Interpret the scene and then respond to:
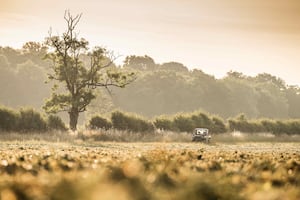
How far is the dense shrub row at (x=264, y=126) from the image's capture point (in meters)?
→ 66.9

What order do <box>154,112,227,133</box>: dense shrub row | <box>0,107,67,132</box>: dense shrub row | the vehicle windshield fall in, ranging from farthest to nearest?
<box>154,112,227,133</box>: dense shrub row → the vehicle windshield → <box>0,107,67,132</box>: dense shrub row

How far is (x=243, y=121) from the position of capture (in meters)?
67.8

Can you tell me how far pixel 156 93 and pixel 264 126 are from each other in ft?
229

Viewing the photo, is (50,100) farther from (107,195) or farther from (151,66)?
(151,66)

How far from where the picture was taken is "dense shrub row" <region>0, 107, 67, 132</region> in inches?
1955

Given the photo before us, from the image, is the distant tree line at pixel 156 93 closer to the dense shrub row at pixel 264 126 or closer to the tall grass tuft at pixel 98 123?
the dense shrub row at pixel 264 126

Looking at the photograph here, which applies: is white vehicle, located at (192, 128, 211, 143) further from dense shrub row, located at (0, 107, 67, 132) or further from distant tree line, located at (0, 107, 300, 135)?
dense shrub row, located at (0, 107, 67, 132)

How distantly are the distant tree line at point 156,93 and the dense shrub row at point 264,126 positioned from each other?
50636mm

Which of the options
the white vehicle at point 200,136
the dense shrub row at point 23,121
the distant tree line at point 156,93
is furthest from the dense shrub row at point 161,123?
the distant tree line at point 156,93

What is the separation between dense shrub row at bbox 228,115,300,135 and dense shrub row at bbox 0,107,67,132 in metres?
23.5

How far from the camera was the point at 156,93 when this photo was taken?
453 ft

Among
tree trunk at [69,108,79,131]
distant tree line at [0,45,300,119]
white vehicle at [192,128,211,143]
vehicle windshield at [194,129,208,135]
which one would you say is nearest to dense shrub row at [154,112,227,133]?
white vehicle at [192,128,211,143]

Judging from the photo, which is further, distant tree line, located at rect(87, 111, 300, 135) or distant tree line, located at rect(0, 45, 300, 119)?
distant tree line, located at rect(0, 45, 300, 119)

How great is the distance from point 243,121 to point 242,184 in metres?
64.1
